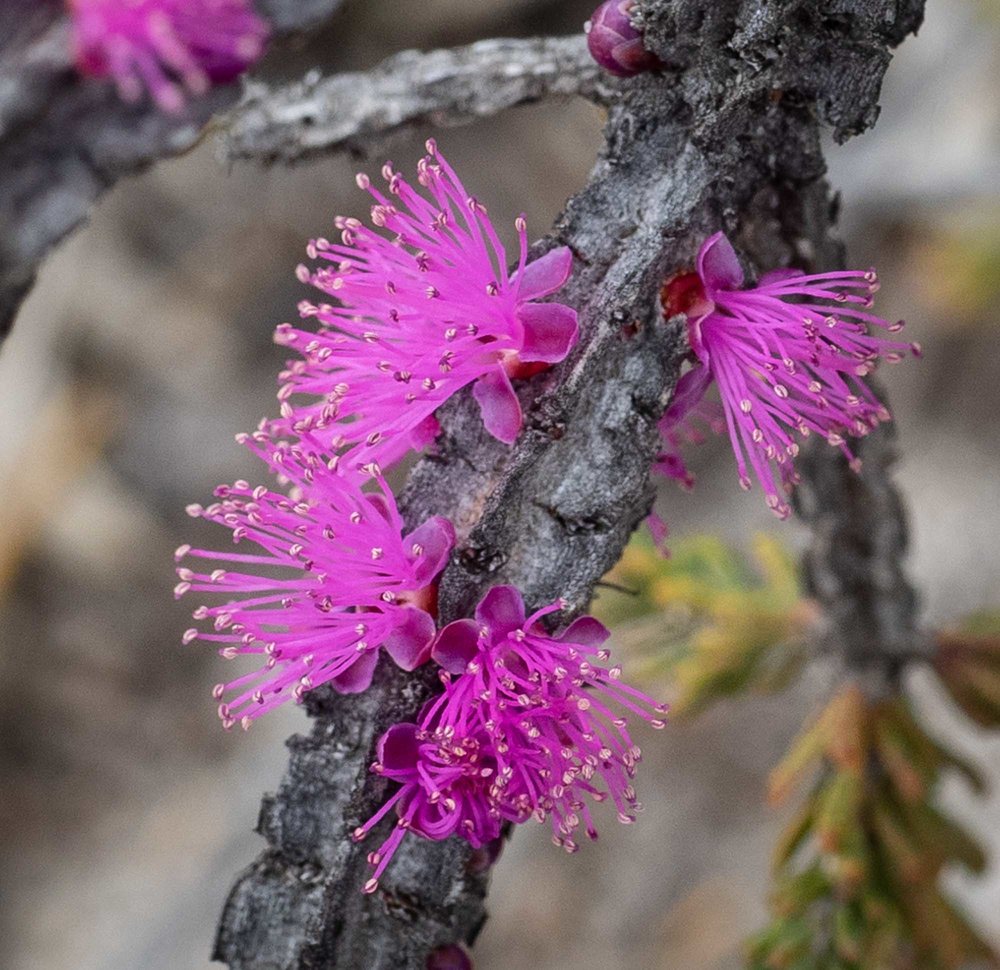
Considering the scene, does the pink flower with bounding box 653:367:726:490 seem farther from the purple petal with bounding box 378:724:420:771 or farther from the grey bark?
the purple petal with bounding box 378:724:420:771

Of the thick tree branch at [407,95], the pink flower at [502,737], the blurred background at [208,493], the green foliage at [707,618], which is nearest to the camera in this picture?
the pink flower at [502,737]

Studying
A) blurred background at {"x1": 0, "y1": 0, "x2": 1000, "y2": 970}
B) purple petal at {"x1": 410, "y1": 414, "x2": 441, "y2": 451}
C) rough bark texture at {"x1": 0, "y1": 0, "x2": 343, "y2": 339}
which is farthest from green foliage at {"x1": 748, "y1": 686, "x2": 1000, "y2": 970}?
blurred background at {"x1": 0, "y1": 0, "x2": 1000, "y2": 970}

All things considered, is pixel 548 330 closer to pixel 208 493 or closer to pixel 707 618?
pixel 707 618

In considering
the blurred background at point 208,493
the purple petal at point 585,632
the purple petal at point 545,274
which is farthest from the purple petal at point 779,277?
the blurred background at point 208,493

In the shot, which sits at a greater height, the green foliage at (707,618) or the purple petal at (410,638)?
the green foliage at (707,618)

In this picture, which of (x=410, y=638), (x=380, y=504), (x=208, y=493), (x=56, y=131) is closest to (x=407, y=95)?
(x=56, y=131)

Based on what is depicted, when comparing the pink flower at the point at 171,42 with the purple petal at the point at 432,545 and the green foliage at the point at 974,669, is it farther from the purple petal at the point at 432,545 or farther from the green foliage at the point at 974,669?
the green foliage at the point at 974,669
